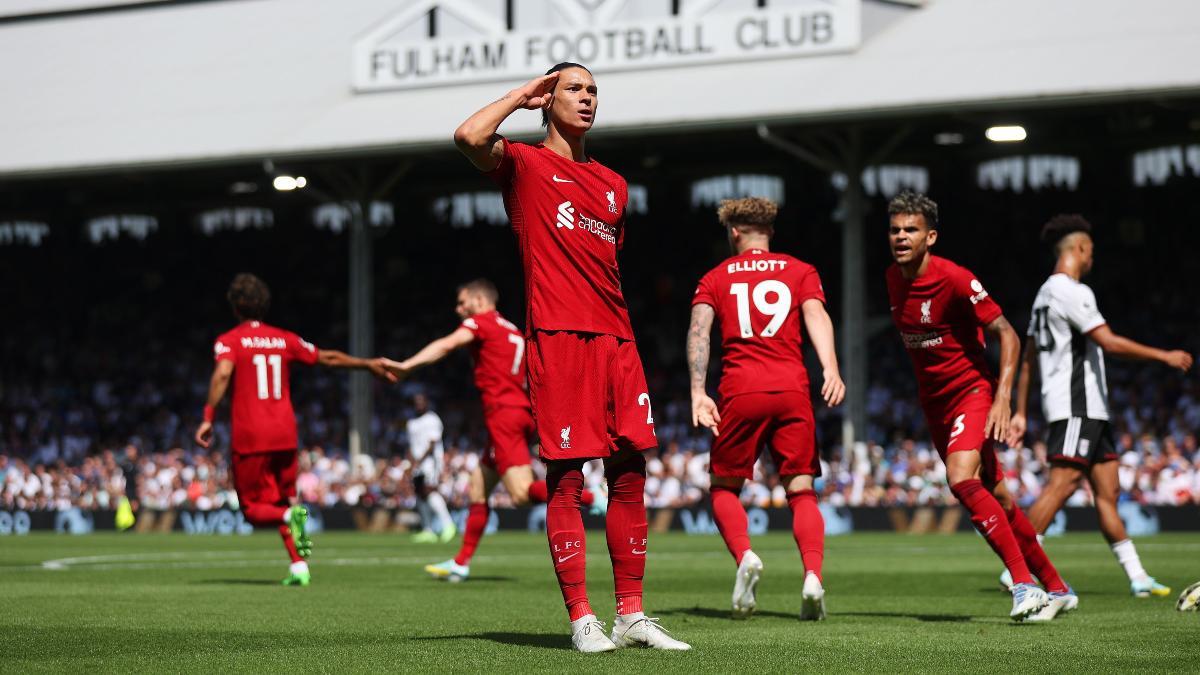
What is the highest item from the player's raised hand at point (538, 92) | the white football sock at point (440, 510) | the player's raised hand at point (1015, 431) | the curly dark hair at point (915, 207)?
the player's raised hand at point (538, 92)

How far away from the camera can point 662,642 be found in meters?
7.37

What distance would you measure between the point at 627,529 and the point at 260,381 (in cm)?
628

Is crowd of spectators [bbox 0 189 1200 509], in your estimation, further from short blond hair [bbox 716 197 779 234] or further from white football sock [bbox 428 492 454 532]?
short blond hair [bbox 716 197 779 234]

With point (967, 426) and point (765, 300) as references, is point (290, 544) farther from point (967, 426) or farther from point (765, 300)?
point (967, 426)

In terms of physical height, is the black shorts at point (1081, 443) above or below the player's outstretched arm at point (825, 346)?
below

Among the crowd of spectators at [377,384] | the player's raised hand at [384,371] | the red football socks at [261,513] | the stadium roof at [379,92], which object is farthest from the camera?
the crowd of spectators at [377,384]

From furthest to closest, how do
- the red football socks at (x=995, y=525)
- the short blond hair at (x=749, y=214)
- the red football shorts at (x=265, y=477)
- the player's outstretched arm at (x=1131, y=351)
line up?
the red football shorts at (x=265, y=477) < the player's outstretched arm at (x=1131, y=351) < the short blond hair at (x=749, y=214) < the red football socks at (x=995, y=525)

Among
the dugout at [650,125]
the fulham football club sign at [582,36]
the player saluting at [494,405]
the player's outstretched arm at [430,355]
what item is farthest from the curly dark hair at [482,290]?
the fulham football club sign at [582,36]

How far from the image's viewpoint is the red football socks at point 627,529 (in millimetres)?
7547

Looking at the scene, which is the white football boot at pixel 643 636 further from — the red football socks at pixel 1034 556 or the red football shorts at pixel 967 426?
the red football socks at pixel 1034 556

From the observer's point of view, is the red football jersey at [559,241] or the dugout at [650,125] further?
the dugout at [650,125]

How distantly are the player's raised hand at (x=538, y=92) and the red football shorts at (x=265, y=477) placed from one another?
6.49 m

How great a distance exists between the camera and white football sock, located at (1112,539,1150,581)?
11.4m

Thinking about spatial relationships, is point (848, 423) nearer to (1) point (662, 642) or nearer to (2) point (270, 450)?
(2) point (270, 450)
